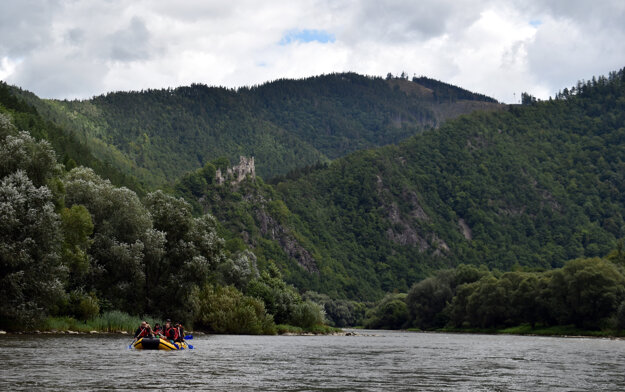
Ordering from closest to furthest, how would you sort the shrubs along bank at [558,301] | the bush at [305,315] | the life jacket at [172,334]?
1. the life jacket at [172,334]
2. the bush at [305,315]
3. the shrubs along bank at [558,301]

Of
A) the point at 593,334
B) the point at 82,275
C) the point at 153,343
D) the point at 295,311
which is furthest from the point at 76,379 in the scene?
the point at 593,334

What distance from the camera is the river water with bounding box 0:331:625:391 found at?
42344 mm

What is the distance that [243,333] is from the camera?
118 metres

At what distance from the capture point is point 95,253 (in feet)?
307

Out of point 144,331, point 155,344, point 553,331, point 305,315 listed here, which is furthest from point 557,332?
point 144,331

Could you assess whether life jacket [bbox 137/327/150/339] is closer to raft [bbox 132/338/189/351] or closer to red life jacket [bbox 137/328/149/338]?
red life jacket [bbox 137/328/149/338]

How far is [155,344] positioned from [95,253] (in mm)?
29799

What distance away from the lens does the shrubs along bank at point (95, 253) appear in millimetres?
71938

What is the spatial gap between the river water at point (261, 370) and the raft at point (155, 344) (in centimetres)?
80

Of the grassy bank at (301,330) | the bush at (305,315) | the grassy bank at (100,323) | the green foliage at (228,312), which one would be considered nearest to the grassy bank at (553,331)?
the grassy bank at (301,330)

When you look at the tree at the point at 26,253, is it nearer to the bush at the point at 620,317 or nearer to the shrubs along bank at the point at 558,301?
the bush at the point at 620,317

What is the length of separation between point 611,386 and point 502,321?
148673 millimetres

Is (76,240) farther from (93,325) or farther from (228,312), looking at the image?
(228,312)

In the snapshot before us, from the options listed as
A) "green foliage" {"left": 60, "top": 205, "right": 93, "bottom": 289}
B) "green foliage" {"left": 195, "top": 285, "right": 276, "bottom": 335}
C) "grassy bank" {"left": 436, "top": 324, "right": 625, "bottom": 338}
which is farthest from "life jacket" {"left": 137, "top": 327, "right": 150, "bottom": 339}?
"grassy bank" {"left": 436, "top": 324, "right": 625, "bottom": 338}
